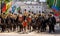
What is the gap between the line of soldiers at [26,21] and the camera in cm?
1909

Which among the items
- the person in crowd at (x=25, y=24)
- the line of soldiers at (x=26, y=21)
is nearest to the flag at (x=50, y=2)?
the line of soldiers at (x=26, y=21)

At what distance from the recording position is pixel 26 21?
63.2ft

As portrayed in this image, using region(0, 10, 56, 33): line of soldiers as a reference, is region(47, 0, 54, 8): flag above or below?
above

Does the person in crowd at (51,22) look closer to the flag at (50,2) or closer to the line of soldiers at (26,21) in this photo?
the line of soldiers at (26,21)

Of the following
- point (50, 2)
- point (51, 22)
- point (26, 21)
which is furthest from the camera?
point (26, 21)

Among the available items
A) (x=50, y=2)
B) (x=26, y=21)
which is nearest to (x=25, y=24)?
(x=26, y=21)

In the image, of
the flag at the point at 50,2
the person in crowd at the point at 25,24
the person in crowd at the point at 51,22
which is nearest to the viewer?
the flag at the point at 50,2

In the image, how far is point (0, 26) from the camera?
767 inches

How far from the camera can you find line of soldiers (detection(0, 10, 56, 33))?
19.1 m

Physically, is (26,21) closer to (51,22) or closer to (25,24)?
(25,24)

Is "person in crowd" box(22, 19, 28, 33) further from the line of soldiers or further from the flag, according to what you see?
the flag

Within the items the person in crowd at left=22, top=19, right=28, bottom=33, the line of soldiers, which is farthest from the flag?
the person in crowd at left=22, top=19, right=28, bottom=33

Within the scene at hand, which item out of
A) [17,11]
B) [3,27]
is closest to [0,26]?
[3,27]

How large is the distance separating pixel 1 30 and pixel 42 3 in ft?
10.3
